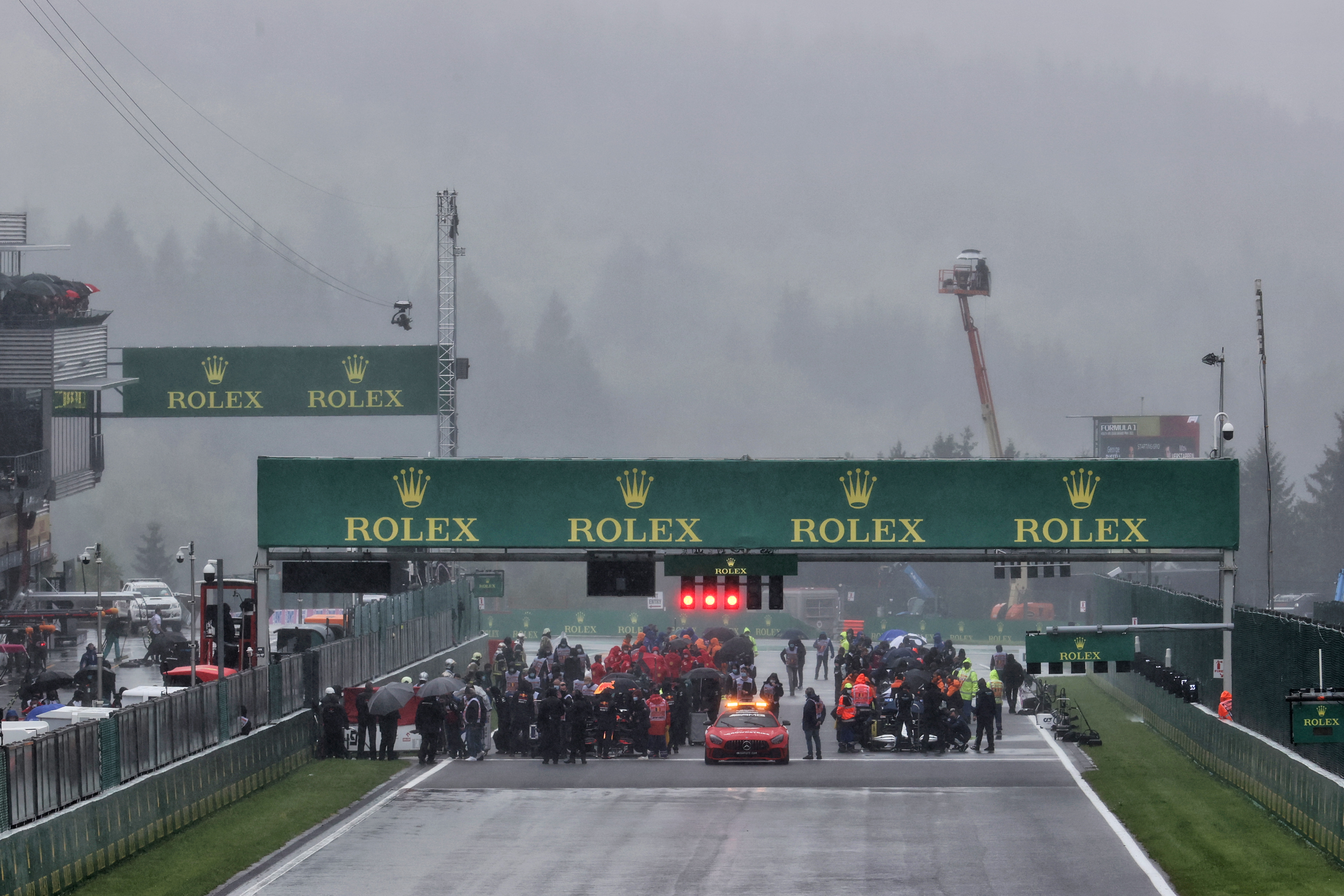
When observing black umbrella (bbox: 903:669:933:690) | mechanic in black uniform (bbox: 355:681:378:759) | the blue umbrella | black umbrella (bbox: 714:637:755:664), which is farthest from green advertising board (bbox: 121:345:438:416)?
the blue umbrella

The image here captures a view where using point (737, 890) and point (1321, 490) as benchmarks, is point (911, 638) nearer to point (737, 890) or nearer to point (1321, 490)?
point (737, 890)

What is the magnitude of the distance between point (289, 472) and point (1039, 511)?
1351 cm

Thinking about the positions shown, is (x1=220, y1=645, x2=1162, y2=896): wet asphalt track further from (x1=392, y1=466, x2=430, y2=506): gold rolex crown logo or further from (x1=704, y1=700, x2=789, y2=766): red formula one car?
(x1=392, y1=466, x2=430, y2=506): gold rolex crown logo

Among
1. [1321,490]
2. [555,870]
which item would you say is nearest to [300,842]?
[555,870]

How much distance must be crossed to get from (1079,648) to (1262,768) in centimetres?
310

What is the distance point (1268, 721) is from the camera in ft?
87.6

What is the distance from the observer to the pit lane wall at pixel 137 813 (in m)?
18.1

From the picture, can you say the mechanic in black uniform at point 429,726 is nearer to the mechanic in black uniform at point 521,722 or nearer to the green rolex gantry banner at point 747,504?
the mechanic in black uniform at point 521,722

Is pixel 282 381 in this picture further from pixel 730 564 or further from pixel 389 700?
pixel 730 564

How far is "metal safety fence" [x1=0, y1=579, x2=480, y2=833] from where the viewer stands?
18.7 meters

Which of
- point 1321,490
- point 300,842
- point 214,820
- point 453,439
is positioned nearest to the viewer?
point 300,842

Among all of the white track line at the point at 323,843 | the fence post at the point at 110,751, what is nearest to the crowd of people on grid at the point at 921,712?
the white track line at the point at 323,843

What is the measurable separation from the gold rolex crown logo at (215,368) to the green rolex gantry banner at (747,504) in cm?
3377

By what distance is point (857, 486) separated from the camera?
31.4 m
